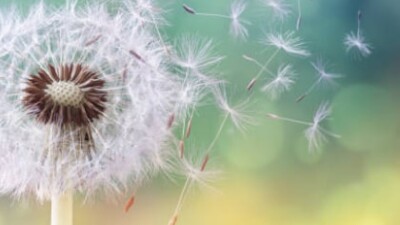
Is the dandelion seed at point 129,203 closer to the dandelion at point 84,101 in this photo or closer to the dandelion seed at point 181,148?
the dandelion at point 84,101

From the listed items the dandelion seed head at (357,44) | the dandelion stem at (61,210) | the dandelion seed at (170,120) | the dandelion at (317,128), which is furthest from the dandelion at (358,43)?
the dandelion stem at (61,210)

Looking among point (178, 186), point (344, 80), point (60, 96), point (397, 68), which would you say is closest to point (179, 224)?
point (178, 186)

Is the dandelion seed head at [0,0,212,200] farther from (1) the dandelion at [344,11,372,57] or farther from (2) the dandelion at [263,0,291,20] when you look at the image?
(1) the dandelion at [344,11,372,57]

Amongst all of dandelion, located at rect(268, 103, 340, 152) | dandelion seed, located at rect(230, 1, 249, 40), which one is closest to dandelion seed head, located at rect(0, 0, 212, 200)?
dandelion seed, located at rect(230, 1, 249, 40)

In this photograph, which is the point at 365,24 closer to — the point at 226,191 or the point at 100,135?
the point at 226,191

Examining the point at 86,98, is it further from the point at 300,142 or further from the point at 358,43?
the point at 358,43

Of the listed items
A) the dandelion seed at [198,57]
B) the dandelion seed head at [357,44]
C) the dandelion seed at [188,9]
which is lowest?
the dandelion seed at [198,57]
